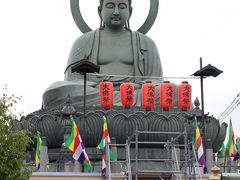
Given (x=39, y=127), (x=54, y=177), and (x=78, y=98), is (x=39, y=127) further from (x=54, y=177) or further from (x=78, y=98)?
(x=54, y=177)

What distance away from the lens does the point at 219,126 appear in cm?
2055

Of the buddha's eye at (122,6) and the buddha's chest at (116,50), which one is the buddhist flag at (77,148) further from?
the buddha's eye at (122,6)

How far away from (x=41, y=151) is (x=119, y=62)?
5.77 metres

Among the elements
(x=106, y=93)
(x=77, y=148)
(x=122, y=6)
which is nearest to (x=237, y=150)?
(x=106, y=93)

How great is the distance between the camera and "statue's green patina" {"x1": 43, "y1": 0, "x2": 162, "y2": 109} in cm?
2248

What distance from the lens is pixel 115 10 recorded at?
22656mm

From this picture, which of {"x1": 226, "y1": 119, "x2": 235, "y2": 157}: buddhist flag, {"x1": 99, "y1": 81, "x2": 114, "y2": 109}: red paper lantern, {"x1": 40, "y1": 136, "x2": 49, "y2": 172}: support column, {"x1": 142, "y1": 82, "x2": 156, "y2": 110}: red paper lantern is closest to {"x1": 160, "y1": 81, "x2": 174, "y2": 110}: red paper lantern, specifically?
{"x1": 142, "y1": 82, "x2": 156, "y2": 110}: red paper lantern

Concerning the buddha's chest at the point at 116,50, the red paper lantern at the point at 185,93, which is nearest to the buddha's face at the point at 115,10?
the buddha's chest at the point at 116,50

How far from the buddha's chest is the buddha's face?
0.61 m

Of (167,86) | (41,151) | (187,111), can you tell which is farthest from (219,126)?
(41,151)

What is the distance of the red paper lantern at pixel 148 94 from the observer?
19.0 metres

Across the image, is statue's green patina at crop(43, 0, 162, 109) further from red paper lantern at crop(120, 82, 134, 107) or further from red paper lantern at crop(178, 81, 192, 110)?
red paper lantern at crop(178, 81, 192, 110)

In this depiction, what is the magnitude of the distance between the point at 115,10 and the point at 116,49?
53.8 inches

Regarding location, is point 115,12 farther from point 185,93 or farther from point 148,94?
point 185,93
